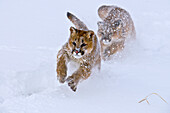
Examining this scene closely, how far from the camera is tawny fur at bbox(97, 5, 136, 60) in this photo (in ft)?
26.5

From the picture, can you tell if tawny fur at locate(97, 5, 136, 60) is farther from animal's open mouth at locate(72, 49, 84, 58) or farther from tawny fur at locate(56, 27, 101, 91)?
animal's open mouth at locate(72, 49, 84, 58)

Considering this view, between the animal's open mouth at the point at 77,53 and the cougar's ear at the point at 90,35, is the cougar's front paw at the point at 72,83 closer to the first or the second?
the animal's open mouth at the point at 77,53

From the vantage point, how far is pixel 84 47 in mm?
5605

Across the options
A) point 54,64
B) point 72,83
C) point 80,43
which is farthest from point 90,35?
point 54,64

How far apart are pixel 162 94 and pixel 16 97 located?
2444mm

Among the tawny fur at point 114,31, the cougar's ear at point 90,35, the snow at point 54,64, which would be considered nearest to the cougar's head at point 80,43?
the cougar's ear at point 90,35

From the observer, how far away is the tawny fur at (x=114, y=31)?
809 cm

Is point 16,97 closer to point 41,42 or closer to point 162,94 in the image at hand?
point 162,94

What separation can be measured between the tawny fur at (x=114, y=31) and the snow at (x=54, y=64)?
1.02 ft

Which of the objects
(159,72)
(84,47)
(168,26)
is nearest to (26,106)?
(84,47)

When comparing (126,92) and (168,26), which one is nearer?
(126,92)

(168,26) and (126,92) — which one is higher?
(168,26)

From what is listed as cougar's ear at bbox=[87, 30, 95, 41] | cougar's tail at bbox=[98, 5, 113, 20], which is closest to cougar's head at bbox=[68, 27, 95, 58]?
cougar's ear at bbox=[87, 30, 95, 41]

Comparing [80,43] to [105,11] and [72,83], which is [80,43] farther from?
[105,11]
